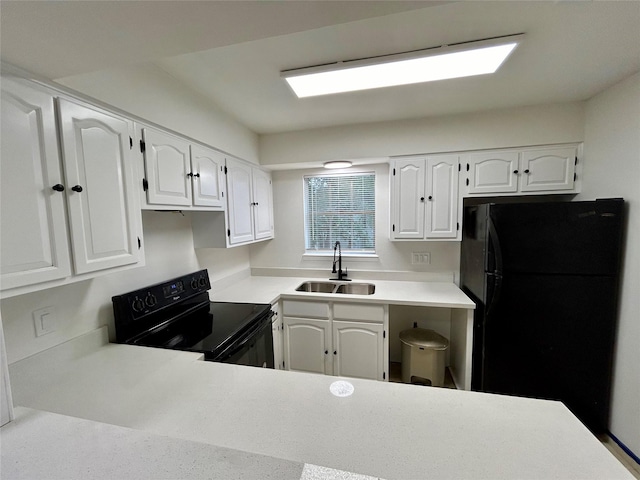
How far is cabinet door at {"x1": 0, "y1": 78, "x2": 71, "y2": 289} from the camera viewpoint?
85 centimetres

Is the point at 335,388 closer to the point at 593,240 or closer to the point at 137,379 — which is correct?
the point at 137,379

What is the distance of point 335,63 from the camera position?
1426 mm

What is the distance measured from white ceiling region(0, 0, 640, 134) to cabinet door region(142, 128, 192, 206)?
405mm

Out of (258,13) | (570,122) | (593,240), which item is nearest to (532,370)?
(593,240)

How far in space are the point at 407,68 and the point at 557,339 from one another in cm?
205

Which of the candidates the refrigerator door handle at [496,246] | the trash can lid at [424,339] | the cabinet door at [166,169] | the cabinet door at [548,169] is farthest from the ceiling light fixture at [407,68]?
the trash can lid at [424,339]

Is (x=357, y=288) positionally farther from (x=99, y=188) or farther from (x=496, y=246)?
(x=99, y=188)

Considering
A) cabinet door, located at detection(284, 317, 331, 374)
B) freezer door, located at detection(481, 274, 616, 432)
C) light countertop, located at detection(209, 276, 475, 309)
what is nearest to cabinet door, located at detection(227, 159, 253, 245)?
light countertop, located at detection(209, 276, 475, 309)

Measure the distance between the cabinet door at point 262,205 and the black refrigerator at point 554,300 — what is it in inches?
78.0

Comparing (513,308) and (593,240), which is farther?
(513,308)

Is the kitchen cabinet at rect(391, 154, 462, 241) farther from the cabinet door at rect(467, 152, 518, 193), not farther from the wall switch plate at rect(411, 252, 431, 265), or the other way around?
the wall switch plate at rect(411, 252, 431, 265)

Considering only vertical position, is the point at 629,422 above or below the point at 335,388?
below

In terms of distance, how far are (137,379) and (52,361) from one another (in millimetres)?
465

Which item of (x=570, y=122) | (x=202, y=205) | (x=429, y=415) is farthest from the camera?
(x=570, y=122)
